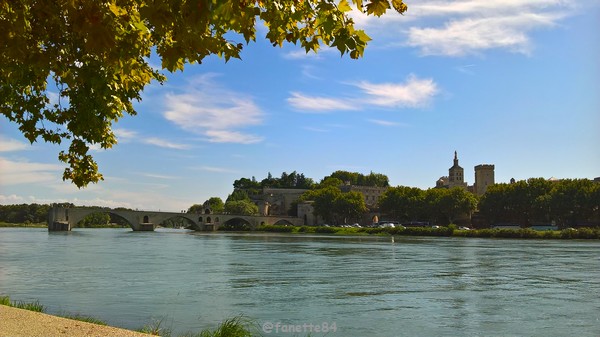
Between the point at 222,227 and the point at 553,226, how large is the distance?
64780 millimetres

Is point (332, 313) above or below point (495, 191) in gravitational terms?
below

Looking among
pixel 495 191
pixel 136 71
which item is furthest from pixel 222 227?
pixel 136 71

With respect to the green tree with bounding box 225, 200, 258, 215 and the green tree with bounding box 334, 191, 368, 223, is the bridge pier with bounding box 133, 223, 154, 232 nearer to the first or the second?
the green tree with bounding box 225, 200, 258, 215

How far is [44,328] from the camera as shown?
27.3ft

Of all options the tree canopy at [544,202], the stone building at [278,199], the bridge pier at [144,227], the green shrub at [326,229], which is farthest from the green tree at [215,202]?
the tree canopy at [544,202]

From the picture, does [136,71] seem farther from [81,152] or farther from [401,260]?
[401,260]

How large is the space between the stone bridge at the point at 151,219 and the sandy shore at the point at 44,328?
93.7 meters

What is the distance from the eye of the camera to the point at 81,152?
380 inches

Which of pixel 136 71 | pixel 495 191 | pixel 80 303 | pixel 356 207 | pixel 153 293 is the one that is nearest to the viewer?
pixel 136 71

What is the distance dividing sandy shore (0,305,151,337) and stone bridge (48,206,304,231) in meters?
93.7

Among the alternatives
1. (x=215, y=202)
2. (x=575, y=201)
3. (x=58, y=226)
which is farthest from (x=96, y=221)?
(x=575, y=201)

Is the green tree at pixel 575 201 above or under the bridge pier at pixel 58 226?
above

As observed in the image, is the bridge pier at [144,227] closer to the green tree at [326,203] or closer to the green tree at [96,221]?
the green tree at [326,203]

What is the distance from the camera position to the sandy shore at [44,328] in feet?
25.9
